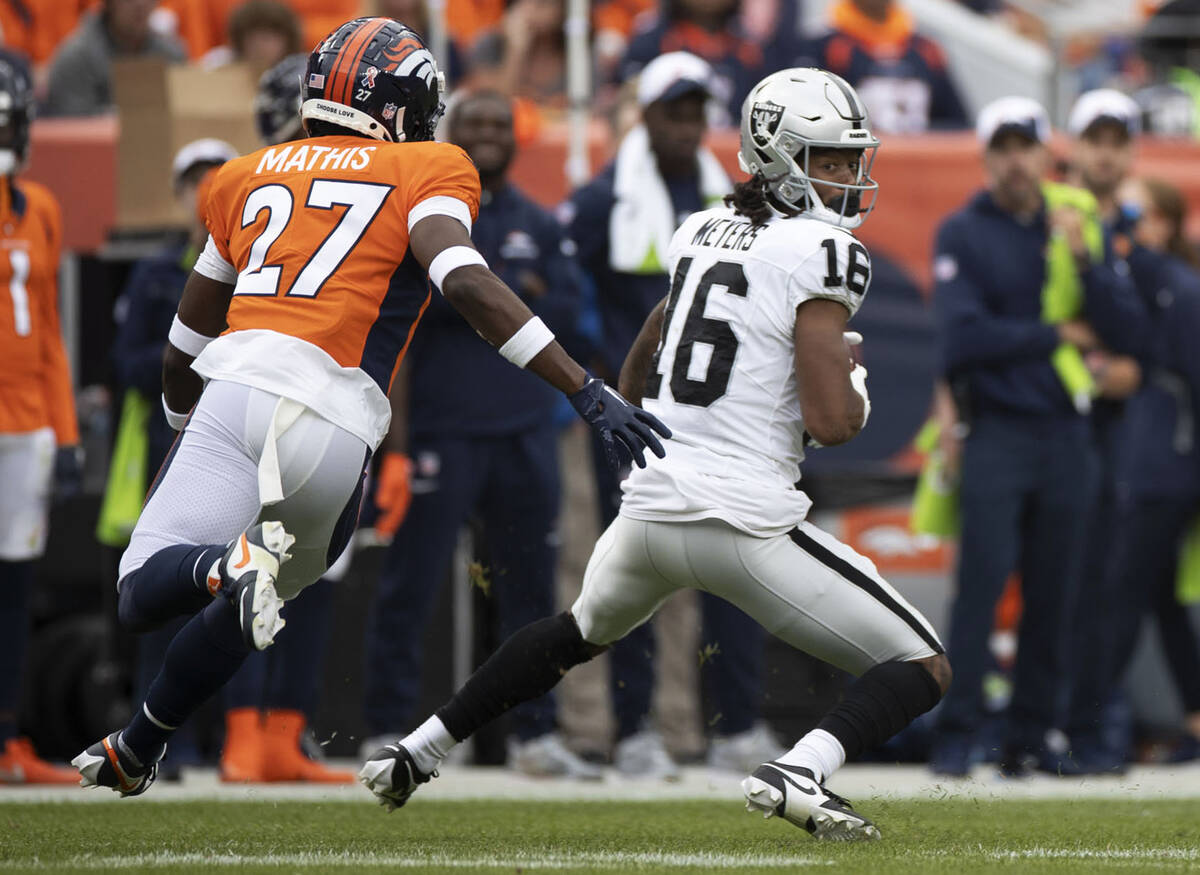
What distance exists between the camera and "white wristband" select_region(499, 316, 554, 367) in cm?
453

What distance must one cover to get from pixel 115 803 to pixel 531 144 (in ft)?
12.2

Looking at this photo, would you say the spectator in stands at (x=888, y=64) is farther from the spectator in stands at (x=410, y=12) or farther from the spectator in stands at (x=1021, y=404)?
the spectator in stands at (x=1021, y=404)

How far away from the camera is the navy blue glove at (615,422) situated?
4.43 m

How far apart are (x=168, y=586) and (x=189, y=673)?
0.22m

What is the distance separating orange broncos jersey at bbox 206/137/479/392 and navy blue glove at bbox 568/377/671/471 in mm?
597

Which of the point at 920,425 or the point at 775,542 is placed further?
the point at 920,425

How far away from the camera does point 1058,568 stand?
7594 mm

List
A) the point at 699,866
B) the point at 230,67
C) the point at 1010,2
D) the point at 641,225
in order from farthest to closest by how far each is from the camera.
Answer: the point at 1010,2 < the point at 230,67 < the point at 641,225 < the point at 699,866

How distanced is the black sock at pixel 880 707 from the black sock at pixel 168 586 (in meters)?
1.50

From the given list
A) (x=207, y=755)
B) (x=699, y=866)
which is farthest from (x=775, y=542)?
(x=207, y=755)

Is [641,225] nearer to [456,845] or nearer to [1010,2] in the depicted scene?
[456,845]

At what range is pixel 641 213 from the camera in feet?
24.9

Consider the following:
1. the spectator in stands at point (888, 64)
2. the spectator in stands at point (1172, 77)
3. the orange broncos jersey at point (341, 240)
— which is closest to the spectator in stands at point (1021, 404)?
the spectator in stands at point (888, 64)

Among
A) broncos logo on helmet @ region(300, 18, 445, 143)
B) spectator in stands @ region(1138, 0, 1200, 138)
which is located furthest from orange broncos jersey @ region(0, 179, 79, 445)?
spectator in stands @ region(1138, 0, 1200, 138)
